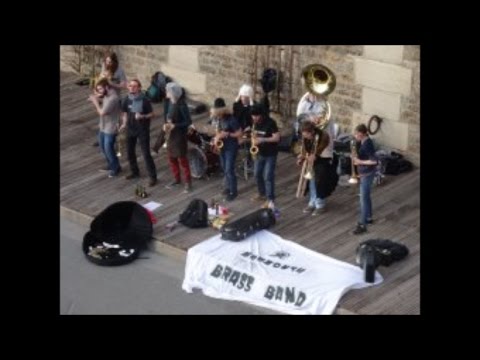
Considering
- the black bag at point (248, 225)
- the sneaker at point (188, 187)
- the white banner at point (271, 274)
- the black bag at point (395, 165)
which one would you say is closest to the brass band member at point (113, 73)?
the sneaker at point (188, 187)

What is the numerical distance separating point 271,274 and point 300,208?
194 centimetres

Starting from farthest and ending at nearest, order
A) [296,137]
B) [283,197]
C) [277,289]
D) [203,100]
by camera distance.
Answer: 1. [203,100]
2. [296,137]
3. [283,197]
4. [277,289]

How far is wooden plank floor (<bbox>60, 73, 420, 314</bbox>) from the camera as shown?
1271cm

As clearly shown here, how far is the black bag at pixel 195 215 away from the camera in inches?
563

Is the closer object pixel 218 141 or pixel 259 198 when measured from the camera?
pixel 218 141

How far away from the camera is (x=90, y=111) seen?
18672mm

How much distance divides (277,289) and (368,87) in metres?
4.20

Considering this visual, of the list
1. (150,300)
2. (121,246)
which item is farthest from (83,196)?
(150,300)

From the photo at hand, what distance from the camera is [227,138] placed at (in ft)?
47.9

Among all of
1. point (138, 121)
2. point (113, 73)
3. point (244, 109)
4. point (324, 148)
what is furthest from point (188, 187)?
point (113, 73)

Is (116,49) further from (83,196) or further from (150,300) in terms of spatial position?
(150,300)

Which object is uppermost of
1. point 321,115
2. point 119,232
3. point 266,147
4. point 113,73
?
point 113,73

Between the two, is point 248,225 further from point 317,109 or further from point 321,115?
point 317,109

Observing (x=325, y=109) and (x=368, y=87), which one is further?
(x=368, y=87)
